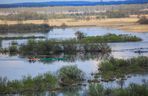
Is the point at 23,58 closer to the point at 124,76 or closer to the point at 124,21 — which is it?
the point at 124,76

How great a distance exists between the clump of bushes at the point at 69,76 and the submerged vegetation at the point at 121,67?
57.2 inches

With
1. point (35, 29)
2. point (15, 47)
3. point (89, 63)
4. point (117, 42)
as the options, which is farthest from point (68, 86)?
point (35, 29)

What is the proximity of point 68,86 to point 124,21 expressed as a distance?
47.6 m

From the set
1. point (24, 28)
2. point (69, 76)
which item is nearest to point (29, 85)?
point (69, 76)

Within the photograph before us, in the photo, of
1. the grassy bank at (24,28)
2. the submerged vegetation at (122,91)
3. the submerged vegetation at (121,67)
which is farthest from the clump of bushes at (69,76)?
the grassy bank at (24,28)

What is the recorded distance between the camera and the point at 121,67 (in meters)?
21.7

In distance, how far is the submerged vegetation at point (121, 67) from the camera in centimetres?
2017

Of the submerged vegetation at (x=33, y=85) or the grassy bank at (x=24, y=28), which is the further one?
the grassy bank at (x=24, y=28)

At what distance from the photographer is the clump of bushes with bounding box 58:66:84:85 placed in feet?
59.2

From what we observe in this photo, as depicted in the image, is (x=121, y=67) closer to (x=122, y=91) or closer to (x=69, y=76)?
(x=69, y=76)

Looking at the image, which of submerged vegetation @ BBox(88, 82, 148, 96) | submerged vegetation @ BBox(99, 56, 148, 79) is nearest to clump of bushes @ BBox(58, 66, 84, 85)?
submerged vegetation @ BBox(99, 56, 148, 79)

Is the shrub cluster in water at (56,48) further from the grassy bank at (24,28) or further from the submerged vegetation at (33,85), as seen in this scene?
the grassy bank at (24,28)

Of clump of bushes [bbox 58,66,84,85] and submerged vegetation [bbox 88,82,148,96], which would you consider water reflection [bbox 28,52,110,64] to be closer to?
clump of bushes [bbox 58,66,84,85]

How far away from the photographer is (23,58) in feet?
95.1
